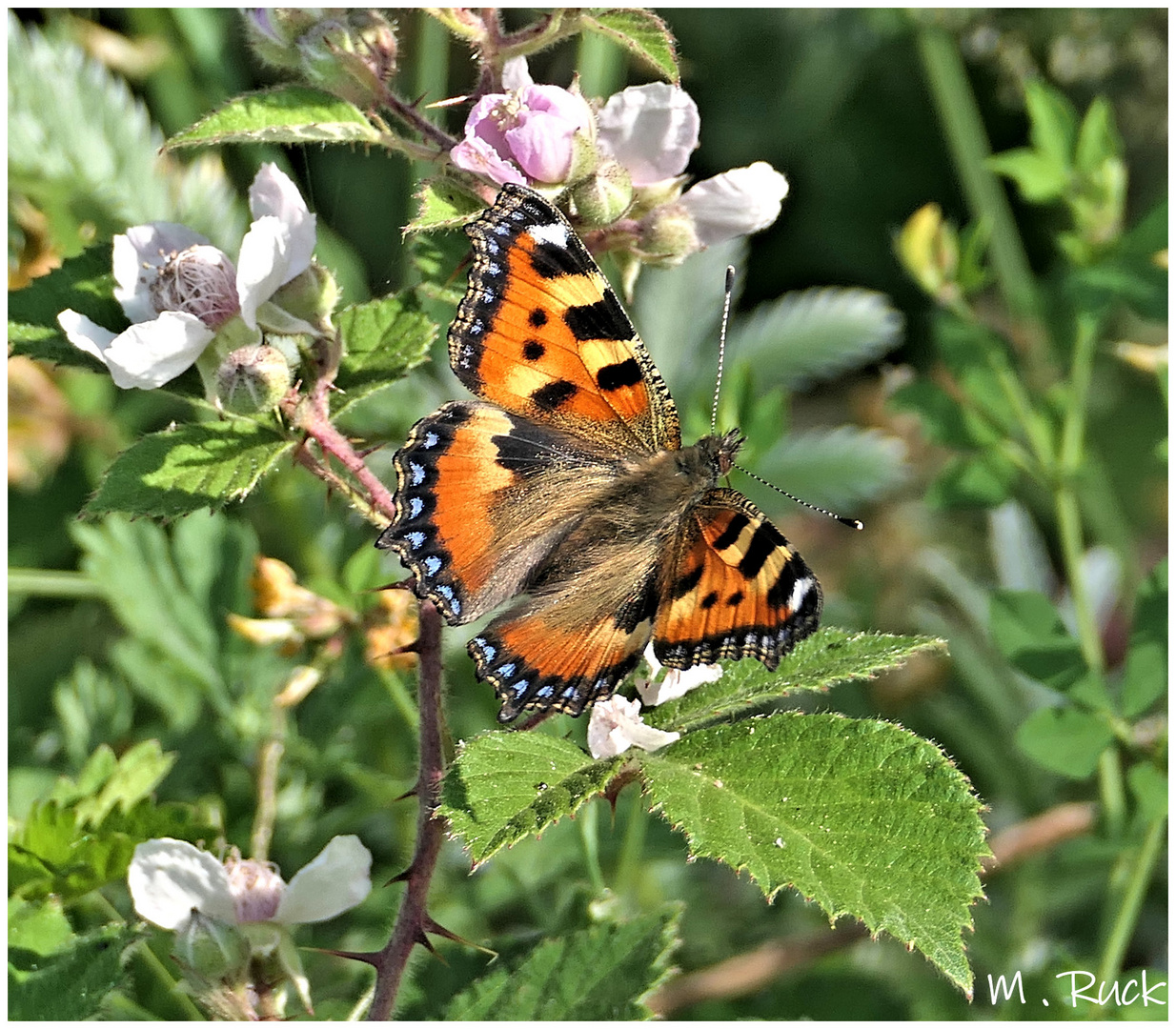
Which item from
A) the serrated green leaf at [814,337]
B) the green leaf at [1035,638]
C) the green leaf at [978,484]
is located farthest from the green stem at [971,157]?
the green leaf at [1035,638]

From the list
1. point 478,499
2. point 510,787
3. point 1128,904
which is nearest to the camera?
point 510,787

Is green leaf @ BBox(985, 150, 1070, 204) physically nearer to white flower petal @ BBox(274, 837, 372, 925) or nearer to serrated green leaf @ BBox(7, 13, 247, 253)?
serrated green leaf @ BBox(7, 13, 247, 253)

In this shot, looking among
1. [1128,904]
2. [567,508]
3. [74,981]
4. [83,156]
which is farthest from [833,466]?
[74,981]

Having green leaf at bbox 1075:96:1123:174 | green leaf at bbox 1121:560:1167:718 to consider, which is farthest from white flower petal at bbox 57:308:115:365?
green leaf at bbox 1075:96:1123:174

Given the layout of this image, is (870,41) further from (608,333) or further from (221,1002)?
(221,1002)

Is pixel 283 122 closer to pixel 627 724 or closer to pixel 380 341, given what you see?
pixel 380 341

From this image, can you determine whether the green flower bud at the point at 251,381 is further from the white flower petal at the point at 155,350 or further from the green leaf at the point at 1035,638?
the green leaf at the point at 1035,638
